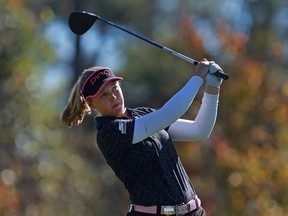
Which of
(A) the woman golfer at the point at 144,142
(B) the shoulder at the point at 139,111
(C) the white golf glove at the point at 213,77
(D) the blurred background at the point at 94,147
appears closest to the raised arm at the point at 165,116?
(A) the woman golfer at the point at 144,142

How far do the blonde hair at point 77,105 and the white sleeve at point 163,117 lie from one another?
0.36 metres

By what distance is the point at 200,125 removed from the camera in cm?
577

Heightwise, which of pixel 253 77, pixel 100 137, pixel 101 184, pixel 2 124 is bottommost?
pixel 101 184

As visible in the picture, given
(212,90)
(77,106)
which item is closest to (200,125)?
(212,90)

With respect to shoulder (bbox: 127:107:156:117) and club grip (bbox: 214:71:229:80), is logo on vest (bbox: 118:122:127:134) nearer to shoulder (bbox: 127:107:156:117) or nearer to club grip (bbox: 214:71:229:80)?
shoulder (bbox: 127:107:156:117)

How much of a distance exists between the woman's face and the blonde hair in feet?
0.35

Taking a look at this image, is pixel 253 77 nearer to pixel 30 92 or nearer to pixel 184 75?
pixel 30 92

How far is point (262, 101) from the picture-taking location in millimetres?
14844

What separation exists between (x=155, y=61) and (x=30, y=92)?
11.0 meters

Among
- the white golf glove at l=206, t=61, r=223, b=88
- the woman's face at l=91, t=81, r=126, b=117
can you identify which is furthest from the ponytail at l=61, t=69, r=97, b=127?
the white golf glove at l=206, t=61, r=223, b=88

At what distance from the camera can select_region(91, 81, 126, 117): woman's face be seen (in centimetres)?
549

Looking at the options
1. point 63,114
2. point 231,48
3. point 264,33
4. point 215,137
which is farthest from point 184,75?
point 63,114

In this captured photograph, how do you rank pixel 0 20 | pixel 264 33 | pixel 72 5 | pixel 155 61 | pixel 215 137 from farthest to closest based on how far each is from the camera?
pixel 72 5 < pixel 155 61 < pixel 264 33 < pixel 215 137 < pixel 0 20

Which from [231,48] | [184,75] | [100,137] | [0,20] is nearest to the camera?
[100,137]
